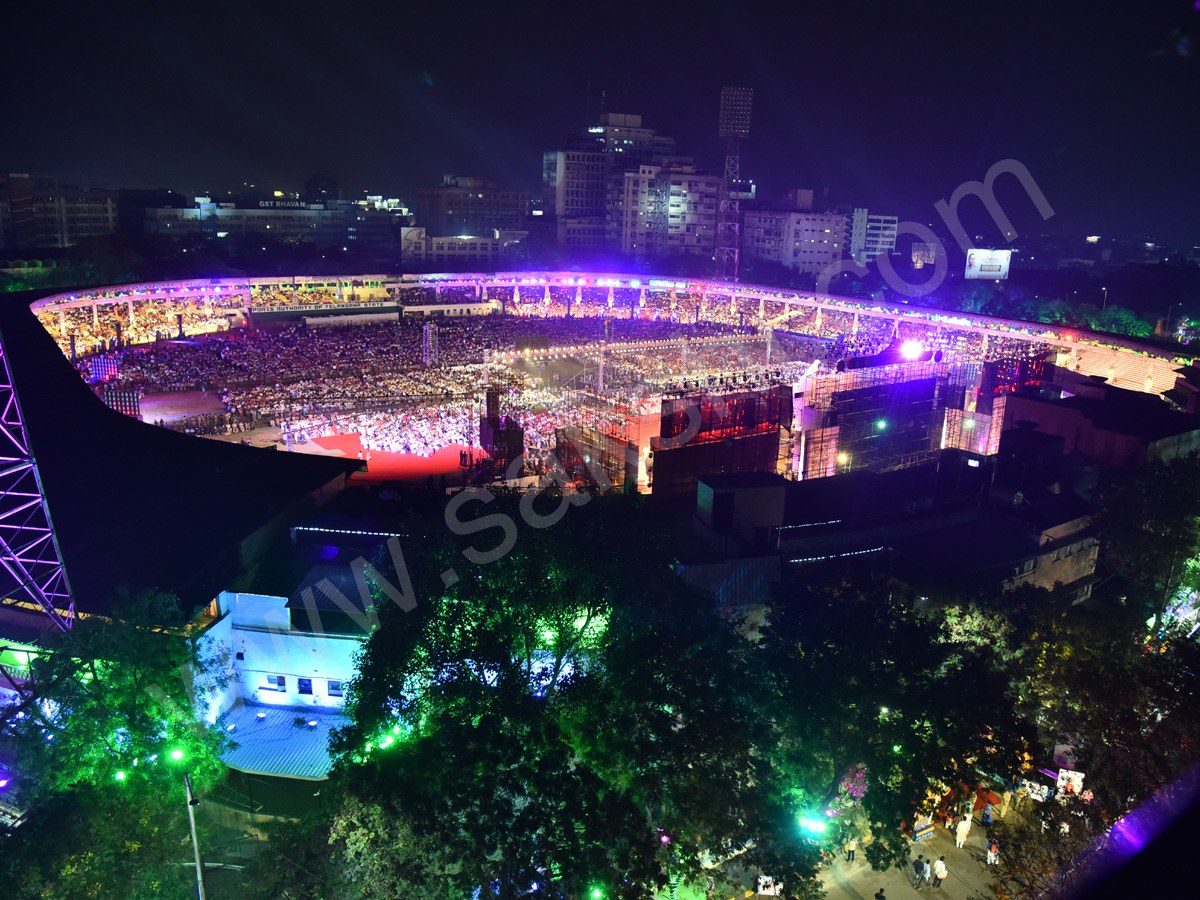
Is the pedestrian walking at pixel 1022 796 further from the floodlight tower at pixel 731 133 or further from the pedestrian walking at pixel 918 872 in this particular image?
the floodlight tower at pixel 731 133

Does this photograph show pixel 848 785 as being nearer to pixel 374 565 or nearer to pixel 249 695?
pixel 374 565

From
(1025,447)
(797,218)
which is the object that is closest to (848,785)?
(1025,447)

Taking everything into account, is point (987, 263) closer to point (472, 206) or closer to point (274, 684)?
point (472, 206)

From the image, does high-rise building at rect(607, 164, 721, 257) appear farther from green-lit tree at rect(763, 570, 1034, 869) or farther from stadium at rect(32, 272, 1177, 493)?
green-lit tree at rect(763, 570, 1034, 869)

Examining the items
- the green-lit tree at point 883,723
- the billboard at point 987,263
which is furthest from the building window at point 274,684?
the billboard at point 987,263

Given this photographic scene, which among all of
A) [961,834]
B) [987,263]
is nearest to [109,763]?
[961,834]

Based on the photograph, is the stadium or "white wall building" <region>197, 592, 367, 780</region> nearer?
"white wall building" <region>197, 592, 367, 780</region>

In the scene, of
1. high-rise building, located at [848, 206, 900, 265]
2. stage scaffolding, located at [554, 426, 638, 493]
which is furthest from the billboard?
stage scaffolding, located at [554, 426, 638, 493]
